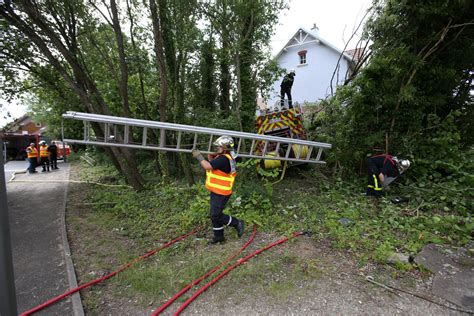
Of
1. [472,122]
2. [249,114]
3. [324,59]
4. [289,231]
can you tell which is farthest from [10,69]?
[324,59]

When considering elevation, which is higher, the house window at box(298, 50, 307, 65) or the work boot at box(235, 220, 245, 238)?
the house window at box(298, 50, 307, 65)

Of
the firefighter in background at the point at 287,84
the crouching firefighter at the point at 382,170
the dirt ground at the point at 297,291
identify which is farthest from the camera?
the firefighter in background at the point at 287,84

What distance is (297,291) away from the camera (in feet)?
9.42

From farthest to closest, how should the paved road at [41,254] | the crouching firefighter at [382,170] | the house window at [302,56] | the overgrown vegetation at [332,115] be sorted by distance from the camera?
the house window at [302,56], the crouching firefighter at [382,170], the overgrown vegetation at [332,115], the paved road at [41,254]

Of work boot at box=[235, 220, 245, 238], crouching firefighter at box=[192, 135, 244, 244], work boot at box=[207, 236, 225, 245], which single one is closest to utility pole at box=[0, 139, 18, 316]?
crouching firefighter at box=[192, 135, 244, 244]

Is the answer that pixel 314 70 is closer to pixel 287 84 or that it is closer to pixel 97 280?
pixel 287 84

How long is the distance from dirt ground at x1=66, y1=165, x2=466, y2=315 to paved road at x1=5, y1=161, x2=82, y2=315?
0.64 ft

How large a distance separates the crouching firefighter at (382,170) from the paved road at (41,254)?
17.8 feet

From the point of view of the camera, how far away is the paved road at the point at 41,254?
9.62 feet

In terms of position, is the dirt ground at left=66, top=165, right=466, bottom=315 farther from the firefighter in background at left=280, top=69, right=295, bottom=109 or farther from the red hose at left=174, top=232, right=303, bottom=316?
the firefighter in background at left=280, top=69, right=295, bottom=109

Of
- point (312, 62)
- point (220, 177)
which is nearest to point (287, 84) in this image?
point (220, 177)

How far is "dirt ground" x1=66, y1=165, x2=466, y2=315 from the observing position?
2.62 m

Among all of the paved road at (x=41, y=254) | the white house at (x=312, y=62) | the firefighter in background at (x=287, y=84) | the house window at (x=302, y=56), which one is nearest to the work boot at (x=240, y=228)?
the paved road at (x=41, y=254)

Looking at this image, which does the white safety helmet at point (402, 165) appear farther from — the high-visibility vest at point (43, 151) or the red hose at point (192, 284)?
the high-visibility vest at point (43, 151)
